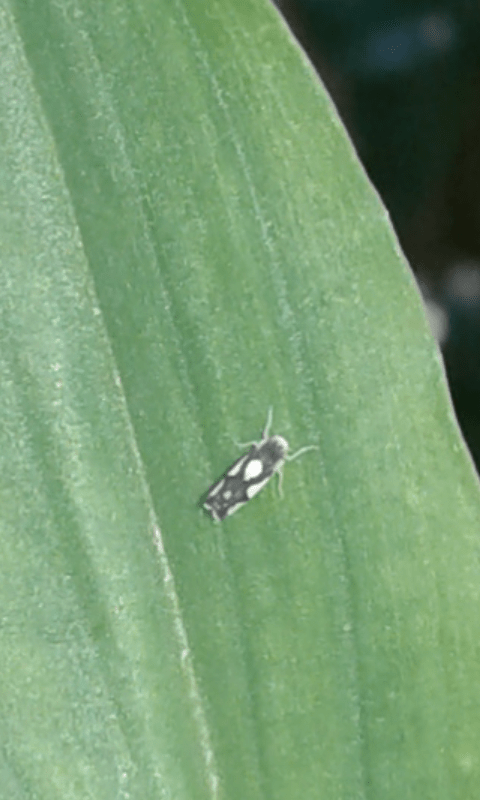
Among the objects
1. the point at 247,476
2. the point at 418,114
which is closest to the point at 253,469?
the point at 247,476

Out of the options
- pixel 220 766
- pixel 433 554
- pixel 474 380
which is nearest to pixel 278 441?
pixel 433 554

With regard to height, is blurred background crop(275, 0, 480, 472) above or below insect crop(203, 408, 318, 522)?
above

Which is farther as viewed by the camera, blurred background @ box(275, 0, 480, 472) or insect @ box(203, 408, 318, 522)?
blurred background @ box(275, 0, 480, 472)

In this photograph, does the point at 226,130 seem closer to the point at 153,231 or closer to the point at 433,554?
the point at 153,231

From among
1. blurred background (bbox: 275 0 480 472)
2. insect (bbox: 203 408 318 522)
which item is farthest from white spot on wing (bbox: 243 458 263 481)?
blurred background (bbox: 275 0 480 472)

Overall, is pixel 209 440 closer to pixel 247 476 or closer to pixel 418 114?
pixel 247 476

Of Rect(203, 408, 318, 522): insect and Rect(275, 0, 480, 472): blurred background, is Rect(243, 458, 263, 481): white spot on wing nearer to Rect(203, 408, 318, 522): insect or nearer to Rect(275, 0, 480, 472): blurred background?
Rect(203, 408, 318, 522): insect
